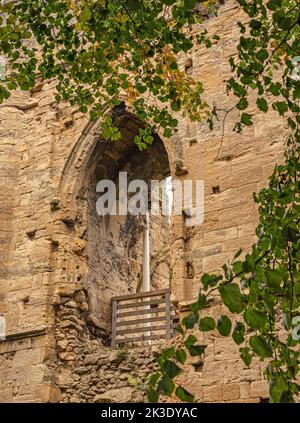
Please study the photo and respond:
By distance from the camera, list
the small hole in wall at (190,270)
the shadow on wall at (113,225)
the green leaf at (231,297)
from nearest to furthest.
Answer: the green leaf at (231,297)
the small hole in wall at (190,270)
the shadow on wall at (113,225)

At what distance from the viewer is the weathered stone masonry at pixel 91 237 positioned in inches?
299

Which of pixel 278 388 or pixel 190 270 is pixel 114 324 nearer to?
pixel 190 270

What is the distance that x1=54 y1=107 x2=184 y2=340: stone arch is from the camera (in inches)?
345

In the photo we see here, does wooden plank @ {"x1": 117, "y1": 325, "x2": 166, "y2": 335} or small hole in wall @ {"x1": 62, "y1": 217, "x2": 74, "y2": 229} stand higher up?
small hole in wall @ {"x1": 62, "y1": 217, "x2": 74, "y2": 229}

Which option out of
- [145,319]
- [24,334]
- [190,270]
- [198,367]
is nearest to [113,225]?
[145,319]

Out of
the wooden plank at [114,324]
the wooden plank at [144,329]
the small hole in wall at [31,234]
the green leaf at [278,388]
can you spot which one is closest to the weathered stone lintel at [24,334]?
the wooden plank at [114,324]

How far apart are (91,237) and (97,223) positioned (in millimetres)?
355

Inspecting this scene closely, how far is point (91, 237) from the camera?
30.4ft

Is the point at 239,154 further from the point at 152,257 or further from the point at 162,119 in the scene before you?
the point at 152,257

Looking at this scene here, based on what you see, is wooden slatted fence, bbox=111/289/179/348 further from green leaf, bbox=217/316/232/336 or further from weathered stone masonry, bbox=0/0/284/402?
green leaf, bbox=217/316/232/336

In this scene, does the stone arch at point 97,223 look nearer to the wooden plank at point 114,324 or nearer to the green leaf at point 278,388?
the wooden plank at point 114,324

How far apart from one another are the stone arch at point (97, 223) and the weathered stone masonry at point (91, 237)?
0.06 feet

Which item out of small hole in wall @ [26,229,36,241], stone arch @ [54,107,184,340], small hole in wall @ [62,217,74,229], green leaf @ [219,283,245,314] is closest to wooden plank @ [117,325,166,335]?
stone arch @ [54,107,184,340]

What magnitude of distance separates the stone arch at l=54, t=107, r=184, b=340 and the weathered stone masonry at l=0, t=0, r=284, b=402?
2cm
